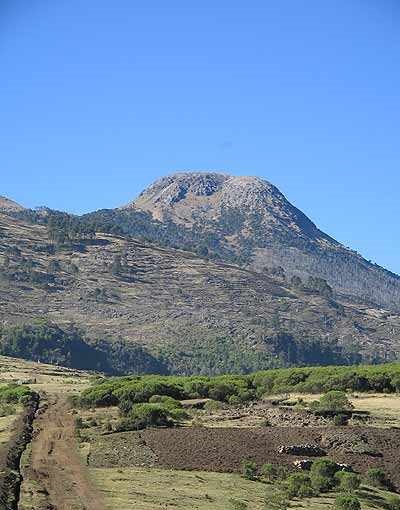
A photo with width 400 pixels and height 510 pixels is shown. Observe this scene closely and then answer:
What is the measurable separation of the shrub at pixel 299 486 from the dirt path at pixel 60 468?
9730mm

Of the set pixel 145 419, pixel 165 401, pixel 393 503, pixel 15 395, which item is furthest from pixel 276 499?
pixel 15 395

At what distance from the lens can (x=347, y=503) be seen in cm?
3716

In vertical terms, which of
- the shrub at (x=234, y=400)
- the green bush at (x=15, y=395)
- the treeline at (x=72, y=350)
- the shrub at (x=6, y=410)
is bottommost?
the shrub at (x=6, y=410)

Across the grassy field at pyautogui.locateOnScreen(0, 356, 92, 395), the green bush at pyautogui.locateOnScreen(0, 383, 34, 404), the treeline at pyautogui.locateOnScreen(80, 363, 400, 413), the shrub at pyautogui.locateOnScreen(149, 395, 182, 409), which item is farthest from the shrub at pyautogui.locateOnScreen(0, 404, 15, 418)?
the grassy field at pyautogui.locateOnScreen(0, 356, 92, 395)

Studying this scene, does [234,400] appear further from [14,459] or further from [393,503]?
[14,459]

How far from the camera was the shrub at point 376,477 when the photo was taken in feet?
148

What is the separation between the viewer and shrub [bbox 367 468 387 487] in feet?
148

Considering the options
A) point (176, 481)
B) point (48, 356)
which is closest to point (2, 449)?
point (176, 481)

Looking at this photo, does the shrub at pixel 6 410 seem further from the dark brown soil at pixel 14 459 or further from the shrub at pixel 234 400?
the shrub at pixel 234 400

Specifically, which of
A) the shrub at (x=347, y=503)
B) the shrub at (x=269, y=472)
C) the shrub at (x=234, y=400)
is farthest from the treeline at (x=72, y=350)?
the shrub at (x=347, y=503)

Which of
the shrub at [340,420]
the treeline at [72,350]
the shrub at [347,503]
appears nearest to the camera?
the shrub at [347,503]

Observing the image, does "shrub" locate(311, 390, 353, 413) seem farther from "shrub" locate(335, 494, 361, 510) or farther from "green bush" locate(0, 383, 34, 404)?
"shrub" locate(335, 494, 361, 510)

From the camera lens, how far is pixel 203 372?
185125 mm

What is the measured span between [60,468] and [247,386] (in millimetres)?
47991
